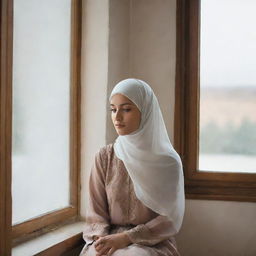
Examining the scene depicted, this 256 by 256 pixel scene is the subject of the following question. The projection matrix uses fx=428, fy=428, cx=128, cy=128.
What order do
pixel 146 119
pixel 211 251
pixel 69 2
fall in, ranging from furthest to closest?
pixel 211 251, pixel 69 2, pixel 146 119

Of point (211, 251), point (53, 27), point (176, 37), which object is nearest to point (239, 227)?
point (211, 251)

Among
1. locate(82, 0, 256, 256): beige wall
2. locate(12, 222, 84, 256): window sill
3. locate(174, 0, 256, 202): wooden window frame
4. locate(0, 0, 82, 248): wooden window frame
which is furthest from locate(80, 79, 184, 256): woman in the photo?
locate(174, 0, 256, 202): wooden window frame

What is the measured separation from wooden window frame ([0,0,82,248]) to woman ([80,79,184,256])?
10.6 inches

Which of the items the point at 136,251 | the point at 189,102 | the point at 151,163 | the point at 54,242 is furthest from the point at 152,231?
the point at 189,102

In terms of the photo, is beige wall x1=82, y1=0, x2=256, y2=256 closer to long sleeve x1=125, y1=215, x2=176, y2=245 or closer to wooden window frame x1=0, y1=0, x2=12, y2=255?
long sleeve x1=125, y1=215, x2=176, y2=245

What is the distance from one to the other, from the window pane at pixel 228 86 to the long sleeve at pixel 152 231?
0.68 meters

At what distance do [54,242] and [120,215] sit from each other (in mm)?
330

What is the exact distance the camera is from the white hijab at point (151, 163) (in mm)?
1964

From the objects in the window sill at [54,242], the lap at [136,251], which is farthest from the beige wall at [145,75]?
the lap at [136,251]

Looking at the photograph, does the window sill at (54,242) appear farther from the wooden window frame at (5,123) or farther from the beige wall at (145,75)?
the beige wall at (145,75)

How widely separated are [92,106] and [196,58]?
0.67 m

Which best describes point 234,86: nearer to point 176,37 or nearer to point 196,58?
point 196,58

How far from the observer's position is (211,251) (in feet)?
8.22

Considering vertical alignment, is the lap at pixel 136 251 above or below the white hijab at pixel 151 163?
below
